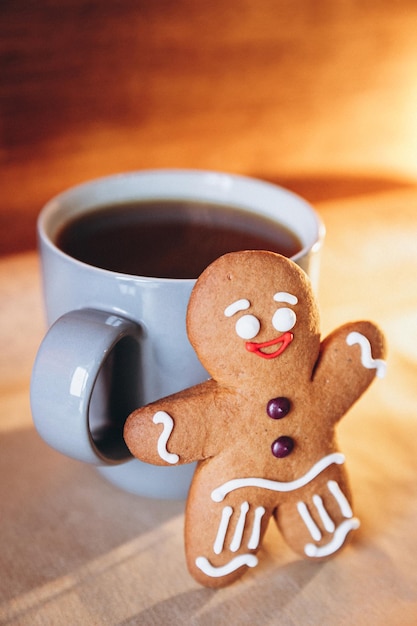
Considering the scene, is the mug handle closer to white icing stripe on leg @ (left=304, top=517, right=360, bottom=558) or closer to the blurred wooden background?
white icing stripe on leg @ (left=304, top=517, right=360, bottom=558)

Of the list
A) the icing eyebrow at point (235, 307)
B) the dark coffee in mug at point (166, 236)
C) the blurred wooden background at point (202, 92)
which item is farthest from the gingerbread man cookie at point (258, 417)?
the blurred wooden background at point (202, 92)

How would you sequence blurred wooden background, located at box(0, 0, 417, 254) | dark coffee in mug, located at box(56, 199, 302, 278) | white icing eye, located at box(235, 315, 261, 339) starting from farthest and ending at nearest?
blurred wooden background, located at box(0, 0, 417, 254)
dark coffee in mug, located at box(56, 199, 302, 278)
white icing eye, located at box(235, 315, 261, 339)

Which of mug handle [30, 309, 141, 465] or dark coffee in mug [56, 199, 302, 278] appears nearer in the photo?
mug handle [30, 309, 141, 465]

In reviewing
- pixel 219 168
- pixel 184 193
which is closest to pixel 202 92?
pixel 219 168

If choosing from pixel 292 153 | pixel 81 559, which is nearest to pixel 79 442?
pixel 81 559

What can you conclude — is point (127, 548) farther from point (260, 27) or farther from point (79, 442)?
point (260, 27)

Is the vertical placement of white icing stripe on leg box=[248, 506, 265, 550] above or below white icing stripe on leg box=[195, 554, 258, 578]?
above

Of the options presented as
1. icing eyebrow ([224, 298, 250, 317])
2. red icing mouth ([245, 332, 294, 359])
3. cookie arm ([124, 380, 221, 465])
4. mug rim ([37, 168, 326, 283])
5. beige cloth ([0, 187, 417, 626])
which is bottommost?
beige cloth ([0, 187, 417, 626])

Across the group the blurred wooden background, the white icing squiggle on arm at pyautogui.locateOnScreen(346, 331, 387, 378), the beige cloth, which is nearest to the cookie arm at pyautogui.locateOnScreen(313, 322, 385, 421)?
the white icing squiggle on arm at pyautogui.locateOnScreen(346, 331, 387, 378)
